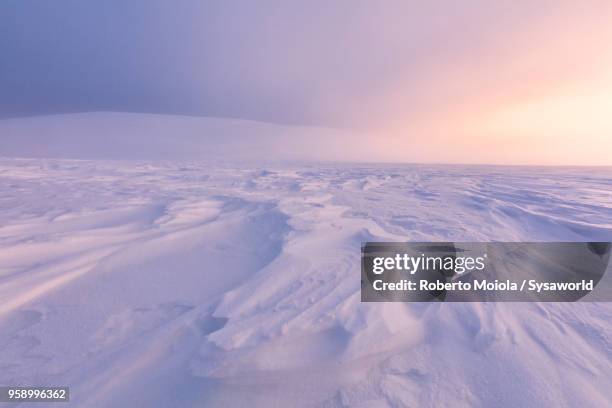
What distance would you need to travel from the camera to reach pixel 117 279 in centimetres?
215

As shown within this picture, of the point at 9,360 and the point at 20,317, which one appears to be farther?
the point at 20,317

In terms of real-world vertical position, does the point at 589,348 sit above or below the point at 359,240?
below

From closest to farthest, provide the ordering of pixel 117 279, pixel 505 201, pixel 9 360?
pixel 9 360
pixel 117 279
pixel 505 201

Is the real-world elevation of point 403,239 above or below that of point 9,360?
above

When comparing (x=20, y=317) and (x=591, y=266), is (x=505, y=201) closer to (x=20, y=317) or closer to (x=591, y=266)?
(x=591, y=266)

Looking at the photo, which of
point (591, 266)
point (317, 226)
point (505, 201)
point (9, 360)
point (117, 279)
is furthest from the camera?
point (505, 201)

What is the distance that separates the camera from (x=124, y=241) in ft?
9.29

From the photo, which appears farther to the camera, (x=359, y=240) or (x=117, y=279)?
(x=359, y=240)

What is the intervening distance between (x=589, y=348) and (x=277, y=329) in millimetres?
1590

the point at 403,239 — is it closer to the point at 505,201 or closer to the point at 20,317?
the point at 20,317

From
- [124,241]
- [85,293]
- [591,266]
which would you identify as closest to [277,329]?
[85,293]

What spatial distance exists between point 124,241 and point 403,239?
2.78 meters

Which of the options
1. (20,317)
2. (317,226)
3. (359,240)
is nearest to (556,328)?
(359,240)

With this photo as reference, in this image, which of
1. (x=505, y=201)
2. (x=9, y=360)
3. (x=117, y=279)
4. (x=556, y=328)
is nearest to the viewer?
(x=9, y=360)
